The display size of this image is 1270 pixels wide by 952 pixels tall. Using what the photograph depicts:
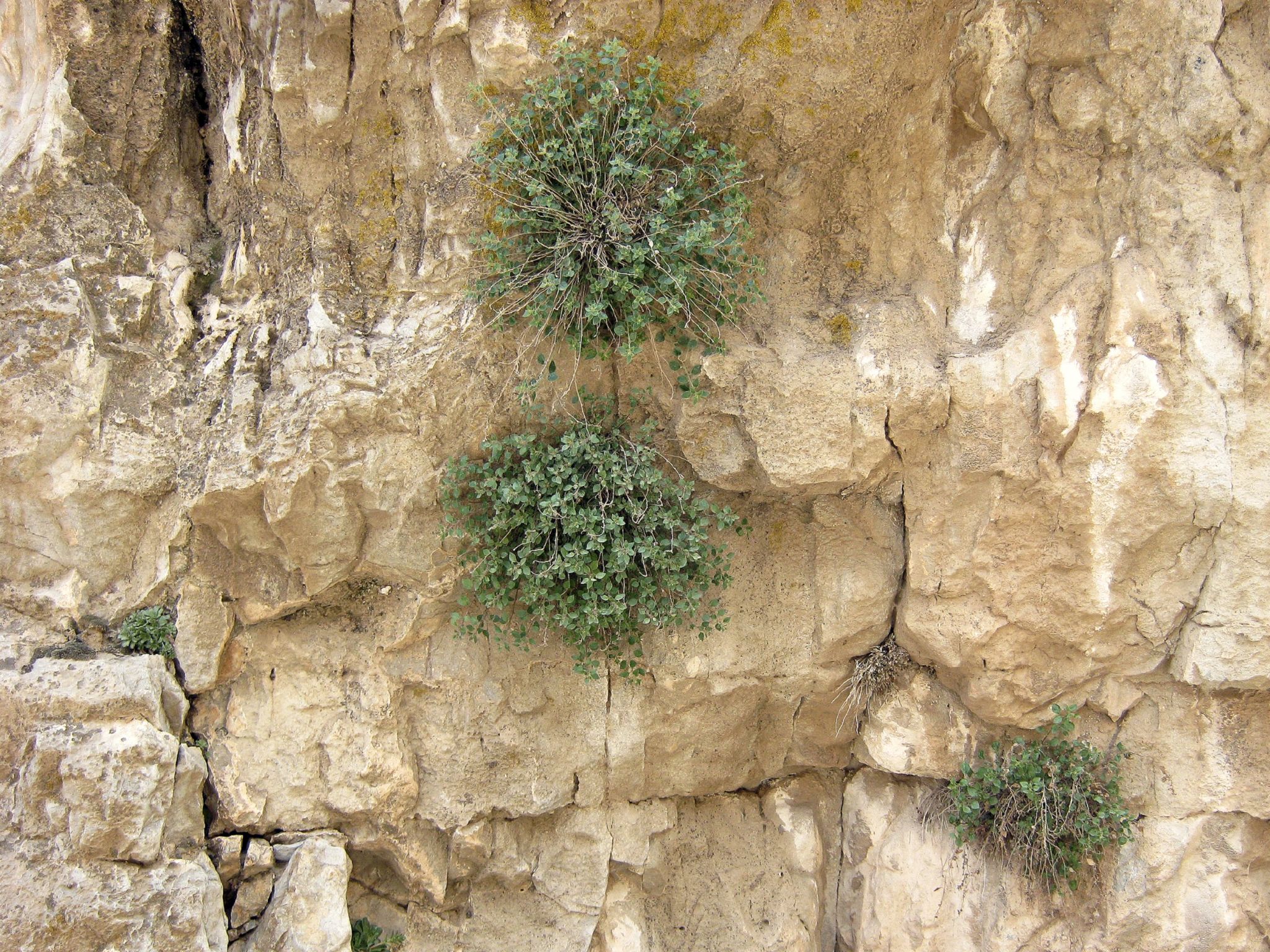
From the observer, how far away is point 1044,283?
396 centimetres

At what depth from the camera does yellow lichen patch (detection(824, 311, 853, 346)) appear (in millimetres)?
4160

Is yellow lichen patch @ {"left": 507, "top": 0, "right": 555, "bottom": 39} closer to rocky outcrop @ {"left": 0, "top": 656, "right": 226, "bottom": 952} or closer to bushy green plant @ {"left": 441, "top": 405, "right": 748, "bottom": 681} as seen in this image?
bushy green plant @ {"left": 441, "top": 405, "right": 748, "bottom": 681}

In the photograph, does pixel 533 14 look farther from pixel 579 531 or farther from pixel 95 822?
pixel 95 822

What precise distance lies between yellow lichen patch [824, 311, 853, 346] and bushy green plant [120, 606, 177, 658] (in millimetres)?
3084

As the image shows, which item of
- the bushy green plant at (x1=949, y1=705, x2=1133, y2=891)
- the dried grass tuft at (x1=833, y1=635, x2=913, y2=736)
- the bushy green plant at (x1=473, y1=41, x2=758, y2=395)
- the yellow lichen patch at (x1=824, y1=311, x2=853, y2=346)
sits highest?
the bushy green plant at (x1=473, y1=41, x2=758, y2=395)

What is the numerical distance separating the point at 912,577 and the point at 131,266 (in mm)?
3700

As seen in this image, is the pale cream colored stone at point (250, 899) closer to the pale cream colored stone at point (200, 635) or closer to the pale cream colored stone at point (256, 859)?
the pale cream colored stone at point (256, 859)

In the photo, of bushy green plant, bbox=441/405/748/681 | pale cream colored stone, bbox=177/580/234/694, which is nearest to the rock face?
pale cream colored stone, bbox=177/580/234/694

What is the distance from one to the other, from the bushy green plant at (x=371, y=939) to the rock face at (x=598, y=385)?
8 centimetres

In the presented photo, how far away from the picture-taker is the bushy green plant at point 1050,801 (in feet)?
13.1

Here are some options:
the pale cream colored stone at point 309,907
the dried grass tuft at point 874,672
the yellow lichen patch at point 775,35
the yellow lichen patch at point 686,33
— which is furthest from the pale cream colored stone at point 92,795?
the yellow lichen patch at point 775,35

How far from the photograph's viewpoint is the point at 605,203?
375cm

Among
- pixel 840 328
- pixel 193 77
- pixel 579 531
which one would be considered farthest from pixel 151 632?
pixel 840 328

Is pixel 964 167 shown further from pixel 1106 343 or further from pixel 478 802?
pixel 478 802
